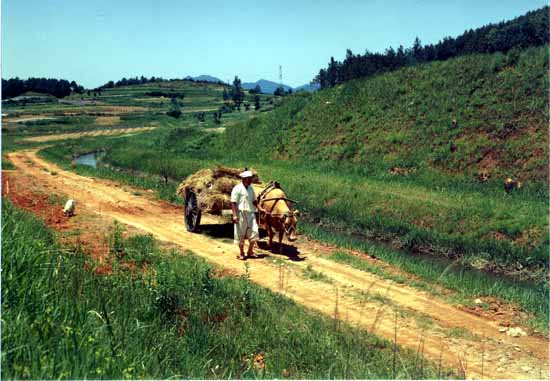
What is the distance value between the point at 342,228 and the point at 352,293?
8.33 m

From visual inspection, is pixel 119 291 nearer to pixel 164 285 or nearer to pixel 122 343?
pixel 164 285

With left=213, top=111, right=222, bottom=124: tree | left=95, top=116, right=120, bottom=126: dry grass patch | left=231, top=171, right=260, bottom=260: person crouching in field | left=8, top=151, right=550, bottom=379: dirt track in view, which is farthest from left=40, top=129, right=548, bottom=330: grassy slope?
left=95, top=116, right=120, bottom=126: dry grass patch

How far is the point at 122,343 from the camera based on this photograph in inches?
201

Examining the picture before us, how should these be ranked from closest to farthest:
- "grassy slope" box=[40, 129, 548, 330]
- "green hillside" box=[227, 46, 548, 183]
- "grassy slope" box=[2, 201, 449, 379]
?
"grassy slope" box=[2, 201, 449, 379], "grassy slope" box=[40, 129, 548, 330], "green hillside" box=[227, 46, 548, 183]

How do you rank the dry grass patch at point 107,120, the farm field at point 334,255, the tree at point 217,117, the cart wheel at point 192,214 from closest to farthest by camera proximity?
the farm field at point 334,255
the cart wheel at point 192,214
the tree at point 217,117
the dry grass patch at point 107,120

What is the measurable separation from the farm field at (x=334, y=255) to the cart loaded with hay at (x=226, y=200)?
78 centimetres

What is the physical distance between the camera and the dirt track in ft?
24.4

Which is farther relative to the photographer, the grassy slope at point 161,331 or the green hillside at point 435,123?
the green hillside at point 435,123

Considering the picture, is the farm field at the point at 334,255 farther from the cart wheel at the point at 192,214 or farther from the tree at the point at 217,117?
the tree at the point at 217,117

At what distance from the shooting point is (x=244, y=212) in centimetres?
1223

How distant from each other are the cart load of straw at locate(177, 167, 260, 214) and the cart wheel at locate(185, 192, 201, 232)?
0.95ft

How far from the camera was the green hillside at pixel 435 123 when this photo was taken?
79.4ft

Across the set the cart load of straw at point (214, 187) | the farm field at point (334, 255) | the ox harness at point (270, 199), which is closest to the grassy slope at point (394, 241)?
the farm field at point (334, 255)

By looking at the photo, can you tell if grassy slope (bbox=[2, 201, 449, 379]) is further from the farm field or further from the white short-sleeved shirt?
the white short-sleeved shirt
